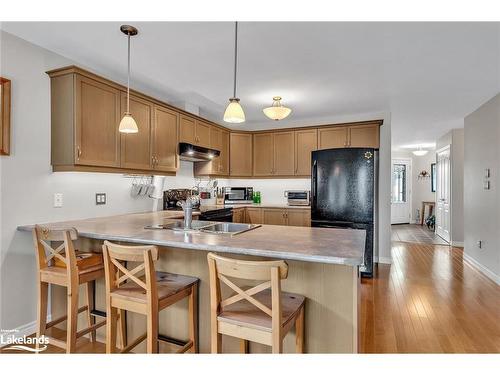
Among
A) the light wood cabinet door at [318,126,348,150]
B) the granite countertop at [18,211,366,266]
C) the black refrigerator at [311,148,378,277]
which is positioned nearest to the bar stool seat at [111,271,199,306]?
the granite countertop at [18,211,366,266]

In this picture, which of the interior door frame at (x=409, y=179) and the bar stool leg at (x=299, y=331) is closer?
the bar stool leg at (x=299, y=331)

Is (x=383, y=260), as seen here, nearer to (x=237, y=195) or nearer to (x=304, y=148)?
(x=304, y=148)

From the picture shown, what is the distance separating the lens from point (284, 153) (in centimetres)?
511

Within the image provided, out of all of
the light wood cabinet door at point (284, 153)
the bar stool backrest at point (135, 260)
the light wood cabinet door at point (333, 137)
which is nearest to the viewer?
the bar stool backrest at point (135, 260)

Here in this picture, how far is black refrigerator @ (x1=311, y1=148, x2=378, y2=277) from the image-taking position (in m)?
3.88

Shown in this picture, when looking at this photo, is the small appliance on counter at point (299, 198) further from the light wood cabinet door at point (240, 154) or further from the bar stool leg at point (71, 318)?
the bar stool leg at point (71, 318)

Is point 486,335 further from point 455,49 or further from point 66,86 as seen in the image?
point 66,86

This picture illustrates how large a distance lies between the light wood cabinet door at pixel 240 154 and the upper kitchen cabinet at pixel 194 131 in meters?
0.77

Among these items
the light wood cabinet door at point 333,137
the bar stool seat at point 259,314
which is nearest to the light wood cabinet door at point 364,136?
the light wood cabinet door at point 333,137

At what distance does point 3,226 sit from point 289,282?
2216mm

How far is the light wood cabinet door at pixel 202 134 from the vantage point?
4203 millimetres

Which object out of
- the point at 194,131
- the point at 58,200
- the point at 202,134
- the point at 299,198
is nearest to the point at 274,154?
the point at 299,198
